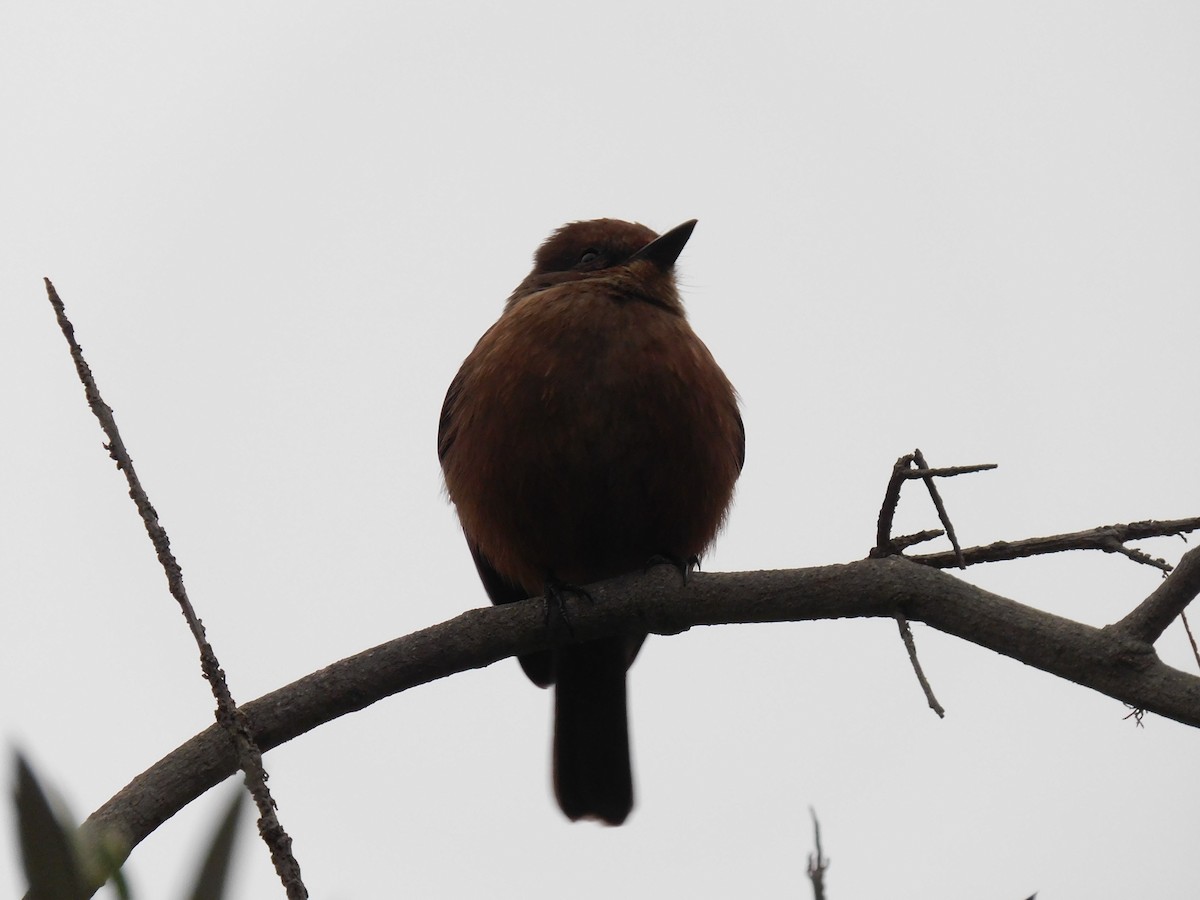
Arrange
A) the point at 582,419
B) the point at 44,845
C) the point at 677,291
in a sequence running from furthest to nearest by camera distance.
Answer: the point at 677,291
the point at 582,419
the point at 44,845

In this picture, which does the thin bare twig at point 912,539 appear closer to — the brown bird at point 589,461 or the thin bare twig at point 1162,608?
the thin bare twig at point 1162,608

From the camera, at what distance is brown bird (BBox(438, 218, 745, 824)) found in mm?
4215

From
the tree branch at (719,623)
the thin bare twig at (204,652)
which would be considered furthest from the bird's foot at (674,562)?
the thin bare twig at (204,652)

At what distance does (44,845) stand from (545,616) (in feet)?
8.22

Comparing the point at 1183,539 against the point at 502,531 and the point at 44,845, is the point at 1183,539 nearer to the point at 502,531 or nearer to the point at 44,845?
the point at 502,531

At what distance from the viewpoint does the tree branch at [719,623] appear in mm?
2836

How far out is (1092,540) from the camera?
3.05 metres

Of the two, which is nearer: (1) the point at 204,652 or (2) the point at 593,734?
(1) the point at 204,652

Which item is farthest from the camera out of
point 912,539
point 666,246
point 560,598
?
point 666,246

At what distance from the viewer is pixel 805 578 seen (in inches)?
128

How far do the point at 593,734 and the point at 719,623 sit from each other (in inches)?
60.3

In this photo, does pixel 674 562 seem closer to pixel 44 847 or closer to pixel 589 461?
pixel 589 461

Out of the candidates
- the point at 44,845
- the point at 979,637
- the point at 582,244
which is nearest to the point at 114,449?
the point at 44,845

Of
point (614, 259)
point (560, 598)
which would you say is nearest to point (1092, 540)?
point (560, 598)
